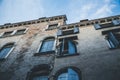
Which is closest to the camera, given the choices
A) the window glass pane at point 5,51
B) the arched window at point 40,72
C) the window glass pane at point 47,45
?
the arched window at point 40,72

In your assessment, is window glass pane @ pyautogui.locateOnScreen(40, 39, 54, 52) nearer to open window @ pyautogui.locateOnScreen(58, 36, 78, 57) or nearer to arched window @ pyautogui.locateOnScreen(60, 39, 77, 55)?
open window @ pyautogui.locateOnScreen(58, 36, 78, 57)

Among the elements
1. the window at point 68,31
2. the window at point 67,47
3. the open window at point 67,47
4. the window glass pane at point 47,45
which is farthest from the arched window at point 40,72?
the window at point 68,31

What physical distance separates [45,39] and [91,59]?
15.9ft

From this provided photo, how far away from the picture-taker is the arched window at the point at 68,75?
7.40 meters

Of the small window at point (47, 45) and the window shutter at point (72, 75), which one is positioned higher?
the small window at point (47, 45)

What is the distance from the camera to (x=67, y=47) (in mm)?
10578

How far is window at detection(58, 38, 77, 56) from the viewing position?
9664 mm

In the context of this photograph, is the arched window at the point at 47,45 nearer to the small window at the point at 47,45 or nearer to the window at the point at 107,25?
Answer: the small window at the point at 47,45

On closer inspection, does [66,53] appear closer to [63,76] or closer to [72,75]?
[63,76]

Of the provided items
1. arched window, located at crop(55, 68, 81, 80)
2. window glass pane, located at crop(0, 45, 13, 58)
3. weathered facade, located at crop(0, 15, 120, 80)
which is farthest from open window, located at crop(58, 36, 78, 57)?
window glass pane, located at crop(0, 45, 13, 58)

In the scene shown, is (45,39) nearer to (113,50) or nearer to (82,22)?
(82,22)

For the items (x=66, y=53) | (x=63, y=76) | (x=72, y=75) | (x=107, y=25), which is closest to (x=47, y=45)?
(x=66, y=53)

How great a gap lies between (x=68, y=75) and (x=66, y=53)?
2657 mm

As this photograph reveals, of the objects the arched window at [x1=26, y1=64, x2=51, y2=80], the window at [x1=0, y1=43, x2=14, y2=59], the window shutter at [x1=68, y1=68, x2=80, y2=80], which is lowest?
the window shutter at [x1=68, y1=68, x2=80, y2=80]
